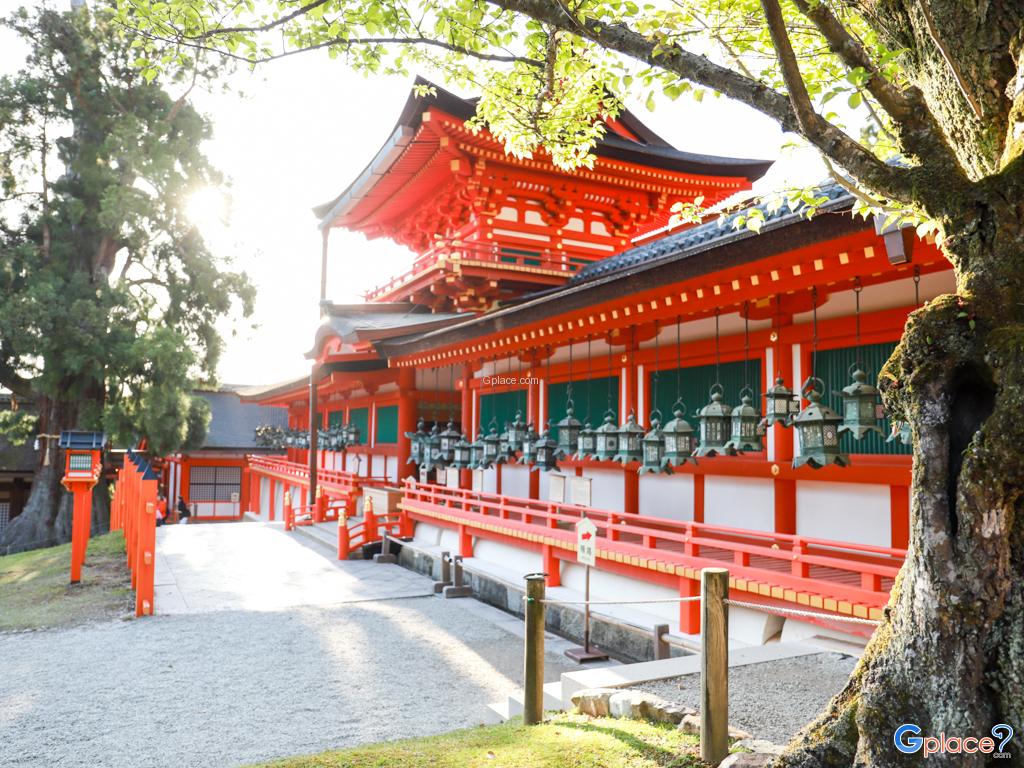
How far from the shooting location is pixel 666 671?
5227 mm

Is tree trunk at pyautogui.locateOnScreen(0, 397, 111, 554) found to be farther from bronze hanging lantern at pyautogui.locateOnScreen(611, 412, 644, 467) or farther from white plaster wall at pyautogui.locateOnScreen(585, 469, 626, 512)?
bronze hanging lantern at pyautogui.locateOnScreen(611, 412, 644, 467)

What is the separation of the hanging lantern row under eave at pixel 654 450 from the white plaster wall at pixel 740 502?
1138mm

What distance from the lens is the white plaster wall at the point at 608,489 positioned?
10305mm

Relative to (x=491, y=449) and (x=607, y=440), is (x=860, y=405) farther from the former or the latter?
(x=491, y=449)

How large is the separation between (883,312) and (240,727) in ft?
22.3

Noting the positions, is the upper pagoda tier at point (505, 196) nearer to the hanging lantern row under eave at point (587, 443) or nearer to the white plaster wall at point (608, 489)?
the white plaster wall at point (608, 489)

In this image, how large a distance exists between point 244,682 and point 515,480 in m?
6.77

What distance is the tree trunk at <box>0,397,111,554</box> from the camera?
1953cm

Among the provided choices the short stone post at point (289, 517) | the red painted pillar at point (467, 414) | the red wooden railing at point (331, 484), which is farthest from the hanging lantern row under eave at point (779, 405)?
the short stone post at point (289, 517)

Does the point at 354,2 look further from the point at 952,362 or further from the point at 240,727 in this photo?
the point at 240,727

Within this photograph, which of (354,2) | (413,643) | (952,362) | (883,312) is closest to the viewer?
(952,362)

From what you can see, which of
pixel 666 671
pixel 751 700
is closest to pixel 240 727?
pixel 666 671

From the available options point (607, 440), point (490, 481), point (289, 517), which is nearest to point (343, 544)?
point (490, 481)

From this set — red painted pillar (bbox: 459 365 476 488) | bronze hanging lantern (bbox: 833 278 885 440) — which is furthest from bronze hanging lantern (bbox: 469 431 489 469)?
bronze hanging lantern (bbox: 833 278 885 440)
